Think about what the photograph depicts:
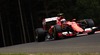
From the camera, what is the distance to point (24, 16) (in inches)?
1340

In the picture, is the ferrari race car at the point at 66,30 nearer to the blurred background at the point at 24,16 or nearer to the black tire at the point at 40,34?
the black tire at the point at 40,34

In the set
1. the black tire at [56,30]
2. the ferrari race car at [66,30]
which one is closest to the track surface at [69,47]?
the black tire at [56,30]

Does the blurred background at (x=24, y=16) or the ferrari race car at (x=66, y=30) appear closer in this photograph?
the ferrari race car at (x=66, y=30)

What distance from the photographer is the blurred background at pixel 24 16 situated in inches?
1287

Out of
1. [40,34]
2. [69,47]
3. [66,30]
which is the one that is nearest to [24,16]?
[40,34]

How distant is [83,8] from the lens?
3619 centimetres

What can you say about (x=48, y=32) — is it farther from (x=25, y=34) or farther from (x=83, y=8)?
(x=83, y=8)

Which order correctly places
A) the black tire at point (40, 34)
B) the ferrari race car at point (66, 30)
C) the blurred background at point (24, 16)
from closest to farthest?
the ferrari race car at point (66, 30) → the black tire at point (40, 34) → the blurred background at point (24, 16)

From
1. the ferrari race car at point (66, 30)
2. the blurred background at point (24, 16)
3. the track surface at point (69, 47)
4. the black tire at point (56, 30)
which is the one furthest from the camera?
the blurred background at point (24, 16)

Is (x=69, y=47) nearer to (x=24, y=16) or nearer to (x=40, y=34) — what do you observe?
(x=40, y=34)

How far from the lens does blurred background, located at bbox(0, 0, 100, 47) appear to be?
107 feet

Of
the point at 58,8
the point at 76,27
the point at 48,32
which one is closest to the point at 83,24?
the point at 76,27

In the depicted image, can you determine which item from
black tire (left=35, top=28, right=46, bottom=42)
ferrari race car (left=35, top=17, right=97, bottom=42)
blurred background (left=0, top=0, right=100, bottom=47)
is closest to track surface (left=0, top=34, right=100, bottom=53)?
ferrari race car (left=35, top=17, right=97, bottom=42)

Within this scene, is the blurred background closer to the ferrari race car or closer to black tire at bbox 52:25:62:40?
the ferrari race car
